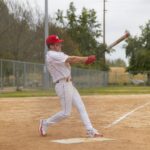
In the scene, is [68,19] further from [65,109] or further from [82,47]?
[65,109]

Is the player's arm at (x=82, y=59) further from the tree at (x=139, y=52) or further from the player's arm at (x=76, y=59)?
the tree at (x=139, y=52)

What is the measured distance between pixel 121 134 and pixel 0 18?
39.0 m

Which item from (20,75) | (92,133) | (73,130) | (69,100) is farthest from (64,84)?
(20,75)

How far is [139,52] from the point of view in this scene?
10144 centimetres

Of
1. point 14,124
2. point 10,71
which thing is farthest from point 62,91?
point 10,71

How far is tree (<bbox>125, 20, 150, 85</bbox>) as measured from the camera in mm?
98625

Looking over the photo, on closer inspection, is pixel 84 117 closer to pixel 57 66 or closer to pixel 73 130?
pixel 57 66

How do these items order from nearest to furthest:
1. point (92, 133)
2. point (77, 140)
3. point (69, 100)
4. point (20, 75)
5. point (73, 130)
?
point (77, 140) < point (92, 133) < point (69, 100) < point (73, 130) < point (20, 75)

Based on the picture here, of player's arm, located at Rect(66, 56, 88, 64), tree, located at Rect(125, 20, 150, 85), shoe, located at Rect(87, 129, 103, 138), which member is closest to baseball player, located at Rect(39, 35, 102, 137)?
shoe, located at Rect(87, 129, 103, 138)

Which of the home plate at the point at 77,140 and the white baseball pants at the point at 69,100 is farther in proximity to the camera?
the white baseball pants at the point at 69,100

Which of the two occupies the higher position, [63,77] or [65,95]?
[63,77]

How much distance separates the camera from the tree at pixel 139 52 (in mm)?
98625

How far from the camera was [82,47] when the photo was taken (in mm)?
89062

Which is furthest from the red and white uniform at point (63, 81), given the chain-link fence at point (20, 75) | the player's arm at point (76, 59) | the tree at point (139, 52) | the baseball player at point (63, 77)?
the tree at point (139, 52)
